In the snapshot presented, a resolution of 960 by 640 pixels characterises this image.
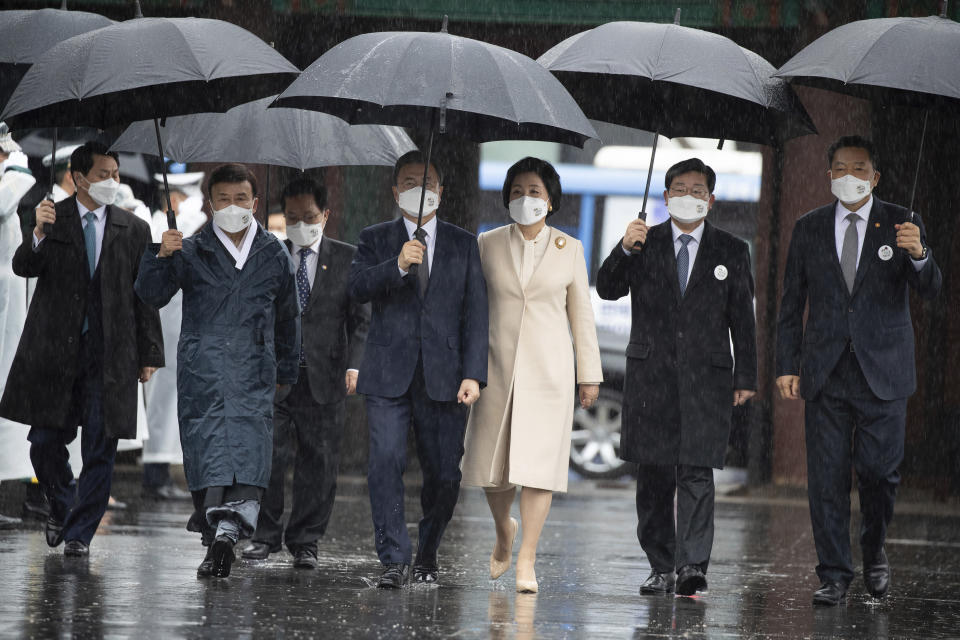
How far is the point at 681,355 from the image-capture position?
7.96 meters

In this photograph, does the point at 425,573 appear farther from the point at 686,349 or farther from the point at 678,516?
the point at 686,349

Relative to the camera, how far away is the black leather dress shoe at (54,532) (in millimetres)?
8422

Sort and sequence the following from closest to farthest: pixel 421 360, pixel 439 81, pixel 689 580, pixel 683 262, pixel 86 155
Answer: pixel 439 81, pixel 689 580, pixel 421 360, pixel 683 262, pixel 86 155

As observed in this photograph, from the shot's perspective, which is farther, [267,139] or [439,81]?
[267,139]

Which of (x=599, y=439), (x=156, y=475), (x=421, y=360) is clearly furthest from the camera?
(x=599, y=439)

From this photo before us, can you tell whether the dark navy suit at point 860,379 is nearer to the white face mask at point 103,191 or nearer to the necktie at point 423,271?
the necktie at point 423,271

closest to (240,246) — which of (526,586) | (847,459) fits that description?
(526,586)

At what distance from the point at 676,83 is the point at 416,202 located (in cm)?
141

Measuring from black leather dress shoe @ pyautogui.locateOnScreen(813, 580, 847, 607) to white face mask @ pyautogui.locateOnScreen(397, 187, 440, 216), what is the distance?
2561 millimetres

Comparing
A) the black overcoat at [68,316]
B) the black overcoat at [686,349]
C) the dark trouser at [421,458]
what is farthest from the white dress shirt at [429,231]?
the black overcoat at [68,316]

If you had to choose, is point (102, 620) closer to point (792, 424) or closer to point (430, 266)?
point (430, 266)

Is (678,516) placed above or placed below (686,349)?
below

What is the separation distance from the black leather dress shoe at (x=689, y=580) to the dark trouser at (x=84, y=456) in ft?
9.44

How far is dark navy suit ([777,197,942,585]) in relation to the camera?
771 cm
